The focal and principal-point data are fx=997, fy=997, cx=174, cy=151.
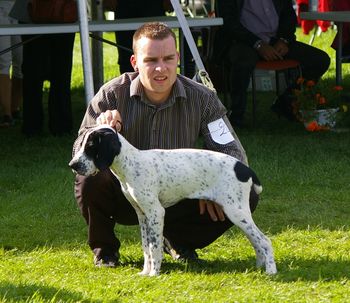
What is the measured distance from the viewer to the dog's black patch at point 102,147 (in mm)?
3830

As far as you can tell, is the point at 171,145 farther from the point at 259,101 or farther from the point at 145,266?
the point at 259,101

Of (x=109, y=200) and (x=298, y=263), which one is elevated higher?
(x=109, y=200)

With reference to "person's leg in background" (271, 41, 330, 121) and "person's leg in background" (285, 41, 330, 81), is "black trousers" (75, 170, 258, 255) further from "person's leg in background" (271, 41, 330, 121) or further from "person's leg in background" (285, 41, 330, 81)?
"person's leg in background" (285, 41, 330, 81)

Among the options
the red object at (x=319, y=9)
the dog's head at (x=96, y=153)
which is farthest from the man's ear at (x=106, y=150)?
the red object at (x=319, y=9)

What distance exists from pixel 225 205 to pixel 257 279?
0.34 m

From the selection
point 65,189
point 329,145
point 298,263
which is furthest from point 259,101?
point 298,263

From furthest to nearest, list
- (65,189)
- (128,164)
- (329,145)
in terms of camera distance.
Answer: (329,145) → (65,189) → (128,164)

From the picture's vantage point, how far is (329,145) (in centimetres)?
751

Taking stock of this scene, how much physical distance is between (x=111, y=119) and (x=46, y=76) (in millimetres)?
4071

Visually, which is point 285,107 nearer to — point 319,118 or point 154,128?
point 319,118

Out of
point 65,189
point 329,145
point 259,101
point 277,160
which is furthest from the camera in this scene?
point 259,101

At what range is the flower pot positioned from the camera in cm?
810

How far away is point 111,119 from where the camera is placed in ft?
13.2

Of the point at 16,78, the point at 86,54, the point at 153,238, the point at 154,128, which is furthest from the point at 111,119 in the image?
the point at 16,78
